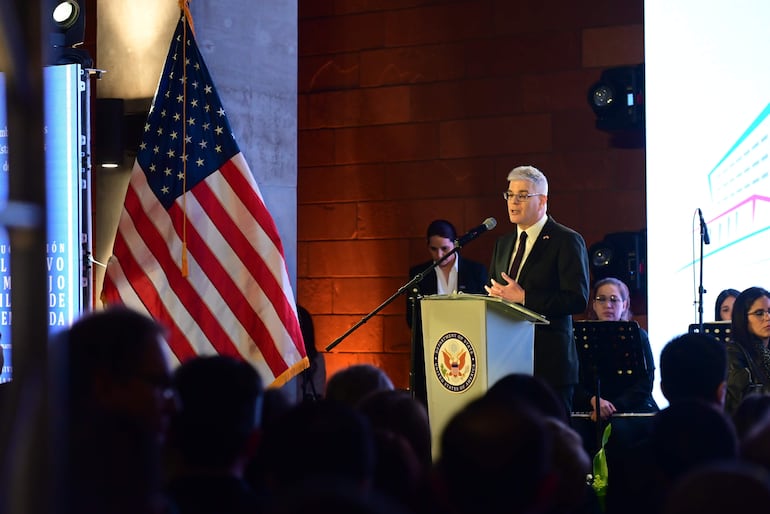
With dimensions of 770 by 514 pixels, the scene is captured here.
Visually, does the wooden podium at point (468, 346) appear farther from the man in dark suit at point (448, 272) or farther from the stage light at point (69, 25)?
the man in dark suit at point (448, 272)

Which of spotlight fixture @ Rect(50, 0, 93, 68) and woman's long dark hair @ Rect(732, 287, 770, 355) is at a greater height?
spotlight fixture @ Rect(50, 0, 93, 68)

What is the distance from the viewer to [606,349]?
573cm

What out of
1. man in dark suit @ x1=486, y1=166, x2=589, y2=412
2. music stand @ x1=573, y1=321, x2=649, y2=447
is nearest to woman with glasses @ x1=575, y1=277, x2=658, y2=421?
music stand @ x1=573, y1=321, x2=649, y2=447

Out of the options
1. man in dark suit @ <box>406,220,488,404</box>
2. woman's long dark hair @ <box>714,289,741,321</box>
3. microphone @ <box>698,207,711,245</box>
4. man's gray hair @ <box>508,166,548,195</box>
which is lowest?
woman's long dark hair @ <box>714,289,741,321</box>

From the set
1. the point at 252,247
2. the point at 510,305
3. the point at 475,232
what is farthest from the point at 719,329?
the point at 252,247

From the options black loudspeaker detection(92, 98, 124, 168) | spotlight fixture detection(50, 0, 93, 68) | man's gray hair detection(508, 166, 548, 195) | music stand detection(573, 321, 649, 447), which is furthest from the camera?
music stand detection(573, 321, 649, 447)

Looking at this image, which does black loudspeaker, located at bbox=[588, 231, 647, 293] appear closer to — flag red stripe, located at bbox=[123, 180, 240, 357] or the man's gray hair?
the man's gray hair

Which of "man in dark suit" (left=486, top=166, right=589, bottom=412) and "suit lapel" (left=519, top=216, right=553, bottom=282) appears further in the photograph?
"suit lapel" (left=519, top=216, right=553, bottom=282)

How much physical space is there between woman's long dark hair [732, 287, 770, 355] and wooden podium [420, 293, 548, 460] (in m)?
1.45

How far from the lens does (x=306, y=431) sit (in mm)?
1894

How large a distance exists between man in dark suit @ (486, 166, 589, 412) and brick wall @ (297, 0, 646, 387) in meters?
2.93

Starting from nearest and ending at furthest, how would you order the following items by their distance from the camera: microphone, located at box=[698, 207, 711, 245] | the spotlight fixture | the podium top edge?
the podium top edge → the spotlight fixture → microphone, located at box=[698, 207, 711, 245]

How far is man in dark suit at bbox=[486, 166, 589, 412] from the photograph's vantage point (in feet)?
15.6

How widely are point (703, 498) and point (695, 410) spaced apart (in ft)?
3.29
